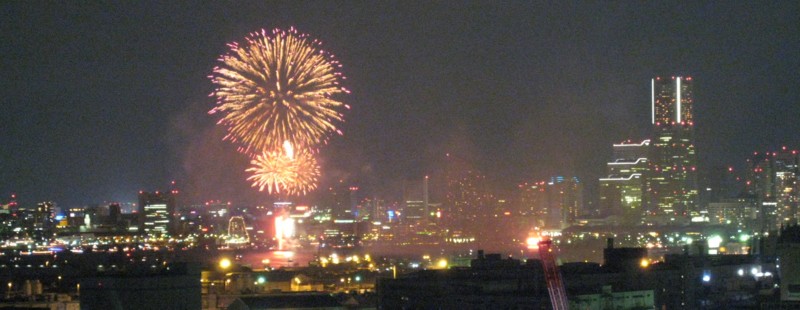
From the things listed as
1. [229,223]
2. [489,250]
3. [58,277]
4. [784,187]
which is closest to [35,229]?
[229,223]

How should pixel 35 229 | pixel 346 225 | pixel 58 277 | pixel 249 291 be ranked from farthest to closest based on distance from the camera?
pixel 346 225, pixel 35 229, pixel 58 277, pixel 249 291

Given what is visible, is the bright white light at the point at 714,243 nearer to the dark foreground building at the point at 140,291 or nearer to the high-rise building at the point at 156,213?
the high-rise building at the point at 156,213

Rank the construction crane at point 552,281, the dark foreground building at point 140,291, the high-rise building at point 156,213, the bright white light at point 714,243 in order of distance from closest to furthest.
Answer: the dark foreground building at point 140,291, the construction crane at point 552,281, the bright white light at point 714,243, the high-rise building at point 156,213

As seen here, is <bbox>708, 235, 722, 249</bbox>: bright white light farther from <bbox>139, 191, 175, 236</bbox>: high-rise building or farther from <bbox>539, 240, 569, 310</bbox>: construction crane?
<bbox>539, 240, 569, 310</bbox>: construction crane

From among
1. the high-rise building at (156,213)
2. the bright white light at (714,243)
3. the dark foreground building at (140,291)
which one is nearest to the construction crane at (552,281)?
the dark foreground building at (140,291)

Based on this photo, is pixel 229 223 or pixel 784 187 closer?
pixel 784 187

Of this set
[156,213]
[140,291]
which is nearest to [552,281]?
[140,291]

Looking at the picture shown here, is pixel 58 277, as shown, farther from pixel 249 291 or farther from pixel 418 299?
pixel 418 299
